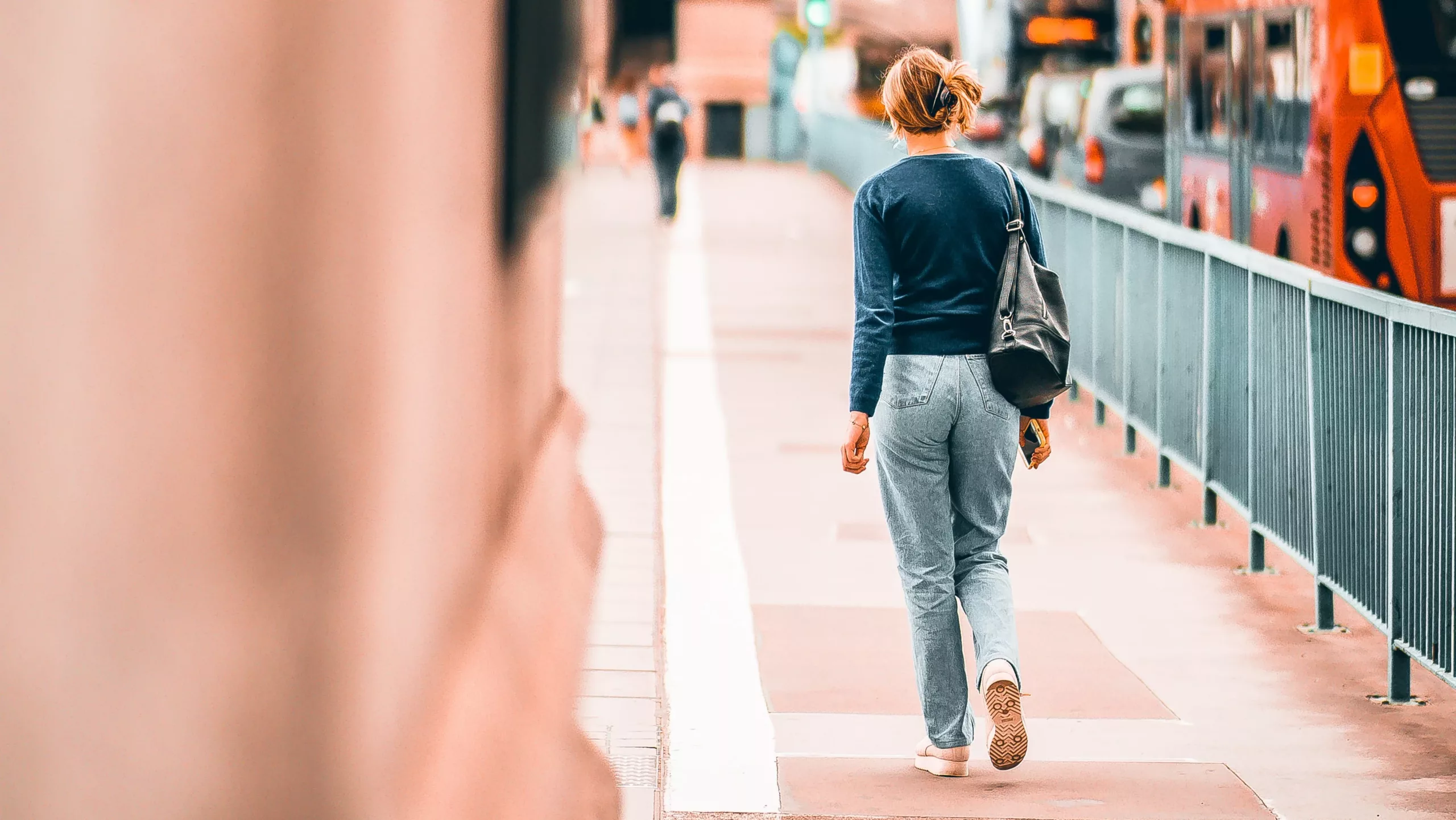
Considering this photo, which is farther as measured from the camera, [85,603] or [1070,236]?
[1070,236]

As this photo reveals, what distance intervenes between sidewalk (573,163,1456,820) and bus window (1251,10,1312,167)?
3.35 metres

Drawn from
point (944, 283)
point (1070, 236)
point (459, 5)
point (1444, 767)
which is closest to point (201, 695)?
point (459, 5)

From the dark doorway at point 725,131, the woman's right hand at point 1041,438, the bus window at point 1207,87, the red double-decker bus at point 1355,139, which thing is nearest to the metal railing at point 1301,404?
the woman's right hand at point 1041,438

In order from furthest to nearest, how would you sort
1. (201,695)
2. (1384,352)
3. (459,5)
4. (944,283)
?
(1384,352) < (944,283) < (459,5) < (201,695)

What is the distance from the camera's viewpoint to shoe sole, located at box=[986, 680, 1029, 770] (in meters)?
4.67

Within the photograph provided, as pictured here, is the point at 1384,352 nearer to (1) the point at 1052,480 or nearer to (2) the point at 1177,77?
(1) the point at 1052,480

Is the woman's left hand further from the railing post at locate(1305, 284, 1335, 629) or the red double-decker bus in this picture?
the red double-decker bus

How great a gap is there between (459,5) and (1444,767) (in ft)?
9.62

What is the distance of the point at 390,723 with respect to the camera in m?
3.10

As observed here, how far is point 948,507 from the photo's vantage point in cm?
480

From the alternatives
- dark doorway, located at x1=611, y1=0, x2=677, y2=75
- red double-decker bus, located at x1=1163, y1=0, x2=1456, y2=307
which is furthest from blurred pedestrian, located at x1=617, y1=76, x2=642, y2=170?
red double-decker bus, located at x1=1163, y1=0, x2=1456, y2=307

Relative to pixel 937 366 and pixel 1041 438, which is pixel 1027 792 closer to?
pixel 1041 438

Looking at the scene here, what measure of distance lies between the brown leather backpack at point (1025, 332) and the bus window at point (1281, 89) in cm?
874

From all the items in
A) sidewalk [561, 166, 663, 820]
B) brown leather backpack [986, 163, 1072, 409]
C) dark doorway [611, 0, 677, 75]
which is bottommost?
sidewalk [561, 166, 663, 820]
